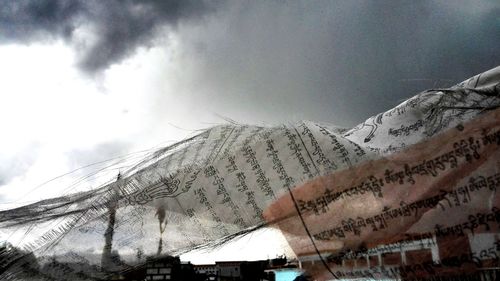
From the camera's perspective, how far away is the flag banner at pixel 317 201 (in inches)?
40.0

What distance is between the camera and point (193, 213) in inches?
53.2

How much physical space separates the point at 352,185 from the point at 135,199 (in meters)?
0.85

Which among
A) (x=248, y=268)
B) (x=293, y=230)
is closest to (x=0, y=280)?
(x=293, y=230)

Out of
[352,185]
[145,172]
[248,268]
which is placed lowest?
[248,268]

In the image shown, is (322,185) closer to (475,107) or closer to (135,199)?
(475,107)

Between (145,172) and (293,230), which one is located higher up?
(145,172)

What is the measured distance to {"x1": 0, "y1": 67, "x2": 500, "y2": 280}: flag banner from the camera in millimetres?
1017

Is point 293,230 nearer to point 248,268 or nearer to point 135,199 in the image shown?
point 135,199

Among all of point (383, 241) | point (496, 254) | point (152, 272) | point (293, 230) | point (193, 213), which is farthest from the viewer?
point (152, 272)

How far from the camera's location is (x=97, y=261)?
1425mm

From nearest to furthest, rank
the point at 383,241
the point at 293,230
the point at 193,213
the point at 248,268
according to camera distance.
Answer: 1. the point at 383,241
2. the point at 293,230
3. the point at 193,213
4. the point at 248,268

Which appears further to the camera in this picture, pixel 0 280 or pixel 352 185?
pixel 0 280

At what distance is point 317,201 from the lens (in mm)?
1146

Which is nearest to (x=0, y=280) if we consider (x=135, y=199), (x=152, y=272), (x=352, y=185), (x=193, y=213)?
(x=135, y=199)
